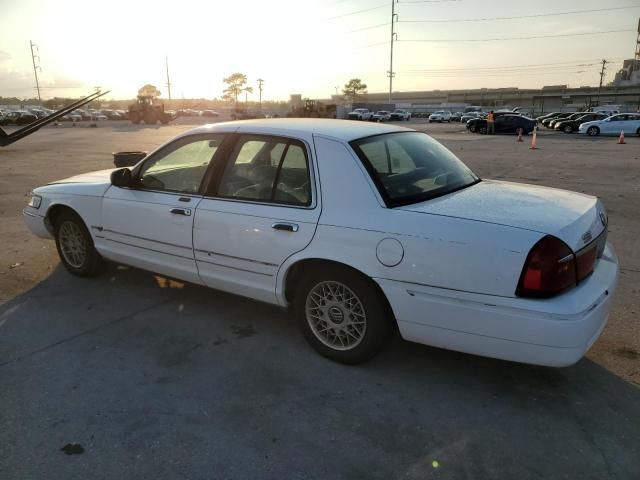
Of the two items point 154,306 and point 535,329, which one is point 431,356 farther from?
point 154,306

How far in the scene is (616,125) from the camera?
1155 inches

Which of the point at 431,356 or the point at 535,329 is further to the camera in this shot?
the point at 431,356

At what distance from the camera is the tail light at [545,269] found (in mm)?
2613

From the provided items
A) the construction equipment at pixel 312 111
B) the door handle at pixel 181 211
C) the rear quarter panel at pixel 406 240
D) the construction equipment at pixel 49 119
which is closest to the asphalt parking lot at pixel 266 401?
the rear quarter panel at pixel 406 240

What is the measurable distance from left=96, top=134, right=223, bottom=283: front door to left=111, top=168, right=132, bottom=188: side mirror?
6 cm

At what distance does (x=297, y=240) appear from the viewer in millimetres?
3295

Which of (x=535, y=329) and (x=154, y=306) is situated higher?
(x=535, y=329)

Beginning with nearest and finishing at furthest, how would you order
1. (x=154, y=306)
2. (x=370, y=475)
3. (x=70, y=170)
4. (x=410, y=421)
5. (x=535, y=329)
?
(x=370, y=475) < (x=535, y=329) < (x=410, y=421) < (x=154, y=306) < (x=70, y=170)

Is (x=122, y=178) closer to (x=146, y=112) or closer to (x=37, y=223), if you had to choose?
(x=37, y=223)

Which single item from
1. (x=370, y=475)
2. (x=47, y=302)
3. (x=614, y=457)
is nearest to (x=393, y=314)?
(x=370, y=475)

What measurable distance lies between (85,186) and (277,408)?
3.07 meters

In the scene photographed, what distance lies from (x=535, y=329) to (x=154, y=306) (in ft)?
10.5

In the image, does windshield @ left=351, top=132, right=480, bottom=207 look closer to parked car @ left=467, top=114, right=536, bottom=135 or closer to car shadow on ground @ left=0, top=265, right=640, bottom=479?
car shadow on ground @ left=0, top=265, right=640, bottom=479

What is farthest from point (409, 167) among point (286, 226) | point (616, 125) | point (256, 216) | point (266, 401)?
point (616, 125)
